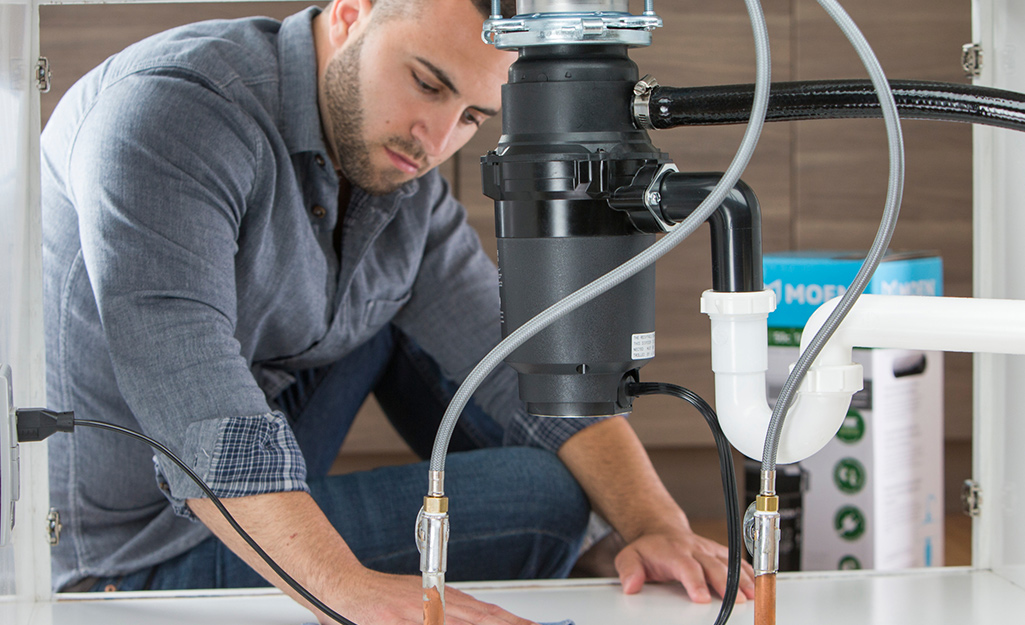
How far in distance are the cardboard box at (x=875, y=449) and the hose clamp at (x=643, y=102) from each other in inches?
42.4

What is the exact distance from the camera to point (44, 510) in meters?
0.64

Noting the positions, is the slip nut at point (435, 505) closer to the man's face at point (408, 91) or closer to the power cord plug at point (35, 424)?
the power cord plug at point (35, 424)

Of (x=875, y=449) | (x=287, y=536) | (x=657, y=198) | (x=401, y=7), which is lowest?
(x=875, y=449)

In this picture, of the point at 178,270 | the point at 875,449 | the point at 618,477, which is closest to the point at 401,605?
the point at 178,270

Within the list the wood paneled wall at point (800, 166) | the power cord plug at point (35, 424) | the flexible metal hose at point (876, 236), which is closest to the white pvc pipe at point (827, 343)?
the flexible metal hose at point (876, 236)

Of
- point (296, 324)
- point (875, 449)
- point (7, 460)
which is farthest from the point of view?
point (875, 449)

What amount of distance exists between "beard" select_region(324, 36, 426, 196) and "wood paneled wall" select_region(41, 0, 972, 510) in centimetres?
76

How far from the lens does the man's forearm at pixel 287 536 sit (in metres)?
0.68

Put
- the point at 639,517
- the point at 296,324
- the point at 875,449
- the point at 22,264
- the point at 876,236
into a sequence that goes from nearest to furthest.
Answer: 1. the point at 876,236
2. the point at 22,264
3. the point at 639,517
4. the point at 296,324
5. the point at 875,449

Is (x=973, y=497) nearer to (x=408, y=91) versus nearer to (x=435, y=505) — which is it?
(x=435, y=505)

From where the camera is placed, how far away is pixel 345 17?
1016 mm

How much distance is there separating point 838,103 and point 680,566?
1.38 feet

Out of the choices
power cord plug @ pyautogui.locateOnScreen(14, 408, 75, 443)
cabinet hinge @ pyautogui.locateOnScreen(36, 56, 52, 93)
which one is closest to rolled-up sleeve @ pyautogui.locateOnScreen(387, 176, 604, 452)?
cabinet hinge @ pyautogui.locateOnScreen(36, 56, 52, 93)

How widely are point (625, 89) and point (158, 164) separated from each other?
0.51m
